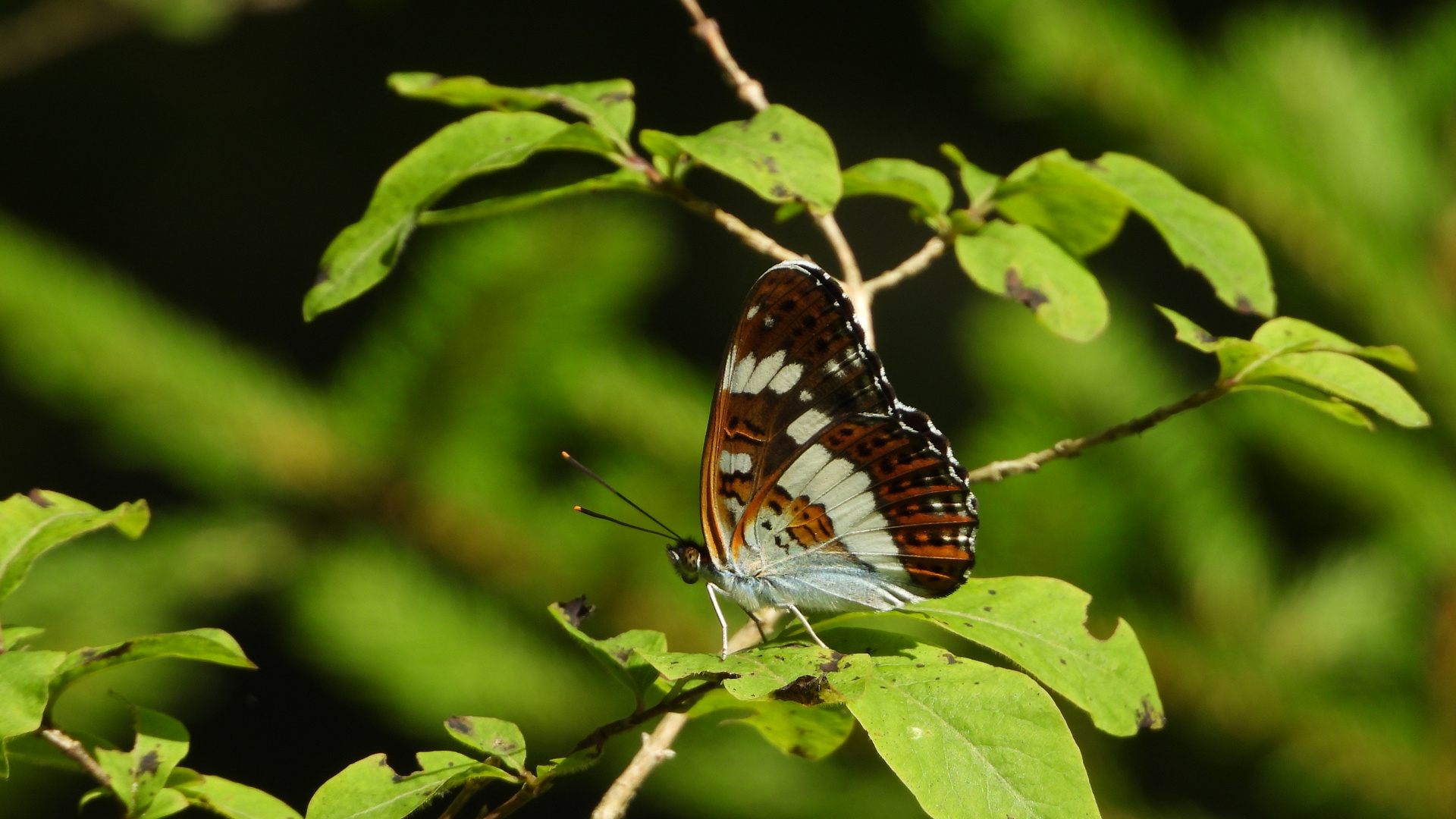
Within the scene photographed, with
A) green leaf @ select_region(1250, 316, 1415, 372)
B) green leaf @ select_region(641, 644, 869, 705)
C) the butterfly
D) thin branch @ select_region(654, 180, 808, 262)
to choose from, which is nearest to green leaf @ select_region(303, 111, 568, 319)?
thin branch @ select_region(654, 180, 808, 262)

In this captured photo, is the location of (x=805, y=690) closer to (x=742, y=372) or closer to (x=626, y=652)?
(x=626, y=652)

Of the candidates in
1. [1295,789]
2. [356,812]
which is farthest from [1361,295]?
[356,812]

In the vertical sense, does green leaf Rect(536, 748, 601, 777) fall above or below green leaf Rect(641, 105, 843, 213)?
below

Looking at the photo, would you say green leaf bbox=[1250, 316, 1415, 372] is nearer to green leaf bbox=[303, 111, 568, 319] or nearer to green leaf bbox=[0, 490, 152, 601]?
green leaf bbox=[303, 111, 568, 319]

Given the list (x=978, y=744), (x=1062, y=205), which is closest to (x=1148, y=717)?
(x=978, y=744)

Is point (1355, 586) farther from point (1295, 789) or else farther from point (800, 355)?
point (800, 355)

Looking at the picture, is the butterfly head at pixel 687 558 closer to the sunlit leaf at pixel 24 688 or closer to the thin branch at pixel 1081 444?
the thin branch at pixel 1081 444
